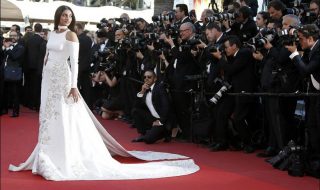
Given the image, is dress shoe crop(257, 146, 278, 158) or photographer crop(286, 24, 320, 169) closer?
photographer crop(286, 24, 320, 169)

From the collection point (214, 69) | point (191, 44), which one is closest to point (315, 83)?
point (214, 69)

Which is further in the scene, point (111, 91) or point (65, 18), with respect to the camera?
point (111, 91)

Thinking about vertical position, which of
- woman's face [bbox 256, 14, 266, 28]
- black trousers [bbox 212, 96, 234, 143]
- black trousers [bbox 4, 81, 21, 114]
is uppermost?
woman's face [bbox 256, 14, 266, 28]

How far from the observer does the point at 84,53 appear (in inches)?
454

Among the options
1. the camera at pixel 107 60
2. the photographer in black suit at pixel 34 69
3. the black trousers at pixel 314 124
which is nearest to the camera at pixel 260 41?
the black trousers at pixel 314 124

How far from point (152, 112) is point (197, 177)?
2.93 m

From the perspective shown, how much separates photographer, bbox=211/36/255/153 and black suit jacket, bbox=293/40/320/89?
1.42 meters

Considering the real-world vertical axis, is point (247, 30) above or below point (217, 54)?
above

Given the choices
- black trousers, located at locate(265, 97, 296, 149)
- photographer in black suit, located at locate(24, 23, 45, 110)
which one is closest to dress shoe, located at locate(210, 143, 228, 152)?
black trousers, located at locate(265, 97, 296, 149)

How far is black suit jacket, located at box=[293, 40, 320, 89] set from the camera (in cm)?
579

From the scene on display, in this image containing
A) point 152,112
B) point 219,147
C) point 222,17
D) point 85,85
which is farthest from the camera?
point 85,85

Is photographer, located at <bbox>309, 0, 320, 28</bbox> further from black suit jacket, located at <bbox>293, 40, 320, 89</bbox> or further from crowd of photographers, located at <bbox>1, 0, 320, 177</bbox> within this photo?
black suit jacket, located at <bbox>293, 40, 320, 89</bbox>

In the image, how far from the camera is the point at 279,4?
24.1 ft

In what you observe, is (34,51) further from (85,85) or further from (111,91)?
(111,91)
